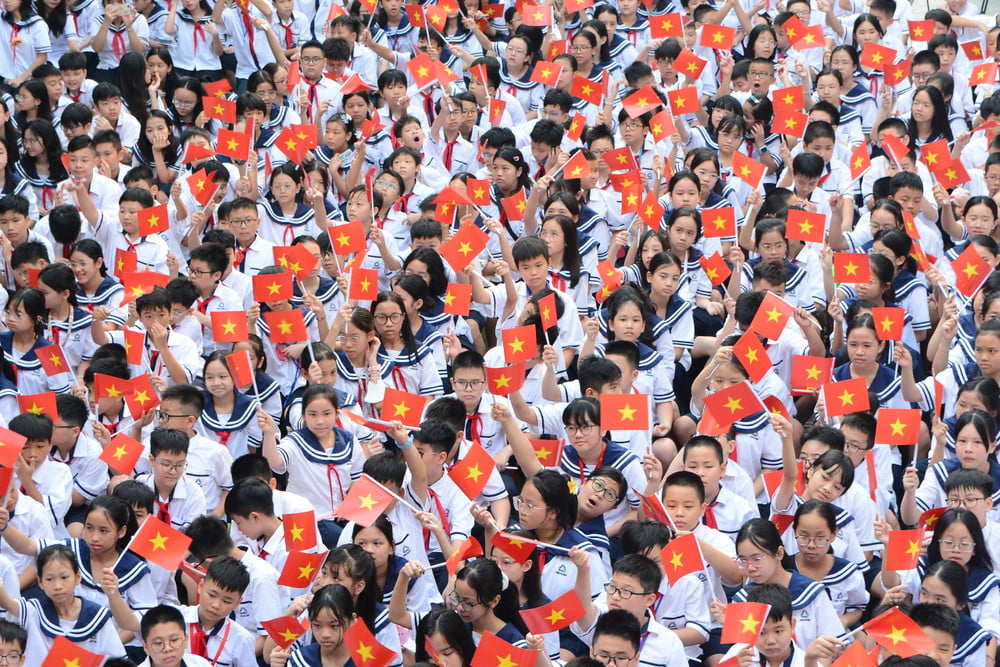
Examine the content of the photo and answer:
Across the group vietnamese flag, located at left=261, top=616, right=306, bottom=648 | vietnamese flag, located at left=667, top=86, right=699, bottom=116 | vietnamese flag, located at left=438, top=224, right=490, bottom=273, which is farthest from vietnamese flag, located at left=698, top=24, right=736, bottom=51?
vietnamese flag, located at left=261, top=616, right=306, bottom=648

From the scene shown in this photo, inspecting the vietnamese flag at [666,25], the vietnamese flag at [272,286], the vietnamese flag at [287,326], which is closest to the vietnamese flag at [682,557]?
the vietnamese flag at [287,326]

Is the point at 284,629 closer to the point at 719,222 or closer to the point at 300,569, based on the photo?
the point at 300,569

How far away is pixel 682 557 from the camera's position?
16.8 ft

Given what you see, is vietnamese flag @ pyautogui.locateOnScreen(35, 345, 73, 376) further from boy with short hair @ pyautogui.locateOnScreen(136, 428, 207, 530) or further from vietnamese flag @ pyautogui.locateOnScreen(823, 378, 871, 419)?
vietnamese flag @ pyautogui.locateOnScreen(823, 378, 871, 419)

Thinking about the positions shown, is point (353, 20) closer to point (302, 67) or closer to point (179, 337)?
point (302, 67)

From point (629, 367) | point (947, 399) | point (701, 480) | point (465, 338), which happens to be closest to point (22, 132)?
point (465, 338)

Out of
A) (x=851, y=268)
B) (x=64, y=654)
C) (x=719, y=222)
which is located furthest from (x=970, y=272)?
(x=64, y=654)

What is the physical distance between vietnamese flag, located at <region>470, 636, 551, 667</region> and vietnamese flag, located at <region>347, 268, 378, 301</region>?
2.55 metres

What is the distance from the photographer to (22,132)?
8.32 m

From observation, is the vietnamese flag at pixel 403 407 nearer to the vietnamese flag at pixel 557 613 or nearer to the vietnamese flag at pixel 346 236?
the vietnamese flag at pixel 557 613

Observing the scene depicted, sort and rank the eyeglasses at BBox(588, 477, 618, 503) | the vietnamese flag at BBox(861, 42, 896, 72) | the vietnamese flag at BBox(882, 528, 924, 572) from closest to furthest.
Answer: the vietnamese flag at BBox(882, 528, 924, 572) < the eyeglasses at BBox(588, 477, 618, 503) < the vietnamese flag at BBox(861, 42, 896, 72)

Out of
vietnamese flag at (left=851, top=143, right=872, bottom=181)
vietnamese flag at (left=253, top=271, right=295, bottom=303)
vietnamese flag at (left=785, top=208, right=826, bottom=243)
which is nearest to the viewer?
vietnamese flag at (left=253, top=271, right=295, bottom=303)

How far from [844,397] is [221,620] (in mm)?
2718

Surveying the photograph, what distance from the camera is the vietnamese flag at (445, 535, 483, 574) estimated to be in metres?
5.33
